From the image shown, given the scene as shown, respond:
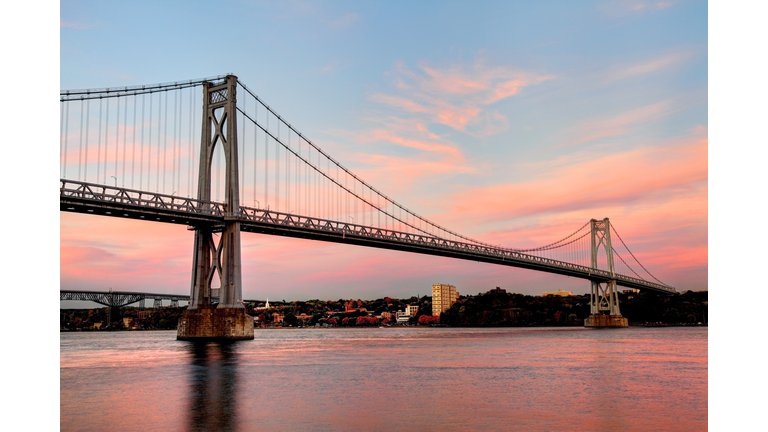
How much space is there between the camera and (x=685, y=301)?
427 ft

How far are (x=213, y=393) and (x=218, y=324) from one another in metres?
28.2

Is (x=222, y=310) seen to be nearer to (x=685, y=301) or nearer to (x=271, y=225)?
(x=271, y=225)

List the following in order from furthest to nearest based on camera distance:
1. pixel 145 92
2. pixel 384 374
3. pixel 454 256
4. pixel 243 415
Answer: pixel 454 256 → pixel 145 92 → pixel 384 374 → pixel 243 415

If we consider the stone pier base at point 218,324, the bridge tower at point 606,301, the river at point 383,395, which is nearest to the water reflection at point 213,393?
the river at point 383,395

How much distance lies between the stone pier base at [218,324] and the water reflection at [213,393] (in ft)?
39.5

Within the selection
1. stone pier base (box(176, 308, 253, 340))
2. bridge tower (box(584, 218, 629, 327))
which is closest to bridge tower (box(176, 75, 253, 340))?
stone pier base (box(176, 308, 253, 340))

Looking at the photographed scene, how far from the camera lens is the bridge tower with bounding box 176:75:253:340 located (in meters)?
46.6

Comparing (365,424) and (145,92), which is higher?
(145,92)

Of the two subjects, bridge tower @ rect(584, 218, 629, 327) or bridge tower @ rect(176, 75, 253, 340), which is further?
bridge tower @ rect(584, 218, 629, 327)

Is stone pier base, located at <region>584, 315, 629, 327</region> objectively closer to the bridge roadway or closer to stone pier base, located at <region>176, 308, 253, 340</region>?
the bridge roadway

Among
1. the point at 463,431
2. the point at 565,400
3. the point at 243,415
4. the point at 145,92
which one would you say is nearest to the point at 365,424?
the point at 463,431

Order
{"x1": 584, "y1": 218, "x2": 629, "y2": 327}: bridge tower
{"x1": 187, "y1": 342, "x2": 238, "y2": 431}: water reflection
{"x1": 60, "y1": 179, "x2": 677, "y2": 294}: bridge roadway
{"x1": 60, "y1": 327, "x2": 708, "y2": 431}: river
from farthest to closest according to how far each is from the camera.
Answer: {"x1": 584, "y1": 218, "x2": 629, "y2": 327}: bridge tower < {"x1": 60, "y1": 179, "x2": 677, "y2": 294}: bridge roadway < {"x1": 60, "y1": 327, "x2": 708, "y2": 431}: river < {"x1": 187, "y1": 342, "x2": 238, "y2": 431}: water reflection
